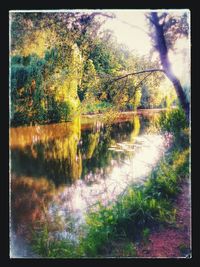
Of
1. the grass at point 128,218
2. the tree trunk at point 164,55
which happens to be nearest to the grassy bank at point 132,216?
the grass at point 128,218

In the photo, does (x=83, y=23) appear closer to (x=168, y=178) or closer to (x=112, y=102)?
(x=112, y=102)

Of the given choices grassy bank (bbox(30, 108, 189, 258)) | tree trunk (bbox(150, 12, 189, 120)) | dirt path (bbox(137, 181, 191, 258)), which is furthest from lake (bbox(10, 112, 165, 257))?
dirt path (bbox(137, 181, 191, 258))

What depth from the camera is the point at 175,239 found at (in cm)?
335

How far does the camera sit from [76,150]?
11.3ft

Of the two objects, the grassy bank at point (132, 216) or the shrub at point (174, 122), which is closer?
the grassy bank at point (132, 216)

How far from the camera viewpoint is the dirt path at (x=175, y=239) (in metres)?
3.32

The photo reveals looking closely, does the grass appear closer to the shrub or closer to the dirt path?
the dirt path

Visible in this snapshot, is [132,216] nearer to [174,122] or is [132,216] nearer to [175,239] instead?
[175,239]

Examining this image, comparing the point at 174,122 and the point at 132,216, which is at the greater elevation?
the point at 174,122

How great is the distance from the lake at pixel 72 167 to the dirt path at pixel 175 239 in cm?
44

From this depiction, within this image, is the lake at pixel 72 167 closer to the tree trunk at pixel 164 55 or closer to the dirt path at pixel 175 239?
the tree trunk at pixel 164 55

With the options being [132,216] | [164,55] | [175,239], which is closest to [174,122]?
[164,55]

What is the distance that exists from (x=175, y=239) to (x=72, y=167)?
1.14 m

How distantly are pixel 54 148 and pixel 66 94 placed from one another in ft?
1.68
